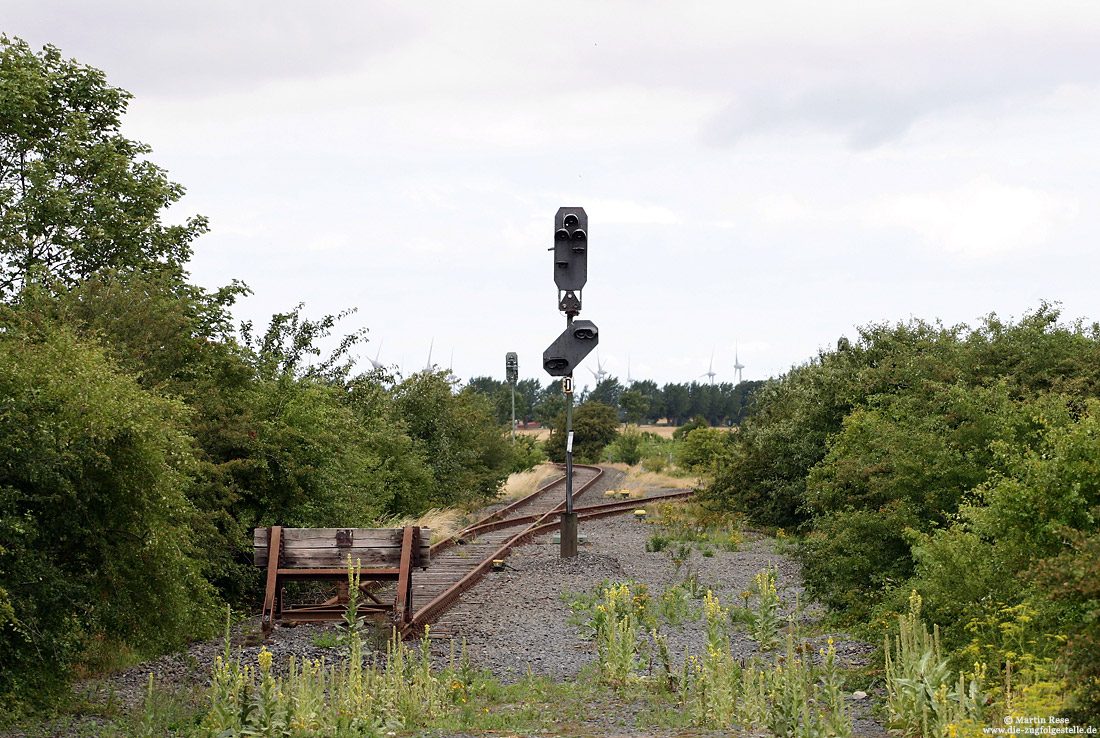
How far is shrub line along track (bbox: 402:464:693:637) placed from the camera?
44.8 feet

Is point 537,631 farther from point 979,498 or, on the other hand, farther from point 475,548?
point 475,548

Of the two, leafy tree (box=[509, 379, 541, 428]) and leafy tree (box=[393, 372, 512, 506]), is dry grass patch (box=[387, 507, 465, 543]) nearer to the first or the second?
leafy tree (box=[393, 372, 512, 506])

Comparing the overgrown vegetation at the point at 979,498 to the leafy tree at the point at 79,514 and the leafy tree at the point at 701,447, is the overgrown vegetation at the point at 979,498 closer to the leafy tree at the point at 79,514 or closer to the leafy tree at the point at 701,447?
the leafy tree at the point at 79,514

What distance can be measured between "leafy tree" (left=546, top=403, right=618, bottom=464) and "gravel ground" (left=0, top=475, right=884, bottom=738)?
4511 cm

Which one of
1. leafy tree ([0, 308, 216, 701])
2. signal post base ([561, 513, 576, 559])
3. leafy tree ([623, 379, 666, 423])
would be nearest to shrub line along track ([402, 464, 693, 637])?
signal post base ([561, 513, 576, 559])

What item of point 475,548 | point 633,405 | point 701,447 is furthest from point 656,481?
point 633,405

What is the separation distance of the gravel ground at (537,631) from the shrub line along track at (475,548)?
0.77 ft

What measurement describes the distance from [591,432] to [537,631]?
54.0 metres

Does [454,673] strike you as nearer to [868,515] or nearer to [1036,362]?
[868,515]

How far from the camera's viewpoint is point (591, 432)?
2598 inches

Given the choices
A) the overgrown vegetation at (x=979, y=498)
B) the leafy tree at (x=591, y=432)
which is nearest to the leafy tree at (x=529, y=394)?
the leafy tree at (x=591, y=432)

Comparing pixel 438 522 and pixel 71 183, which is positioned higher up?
pixel 71 183

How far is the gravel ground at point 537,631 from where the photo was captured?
381 inches

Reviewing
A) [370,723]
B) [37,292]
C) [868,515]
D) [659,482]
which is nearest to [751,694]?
[370,723]
